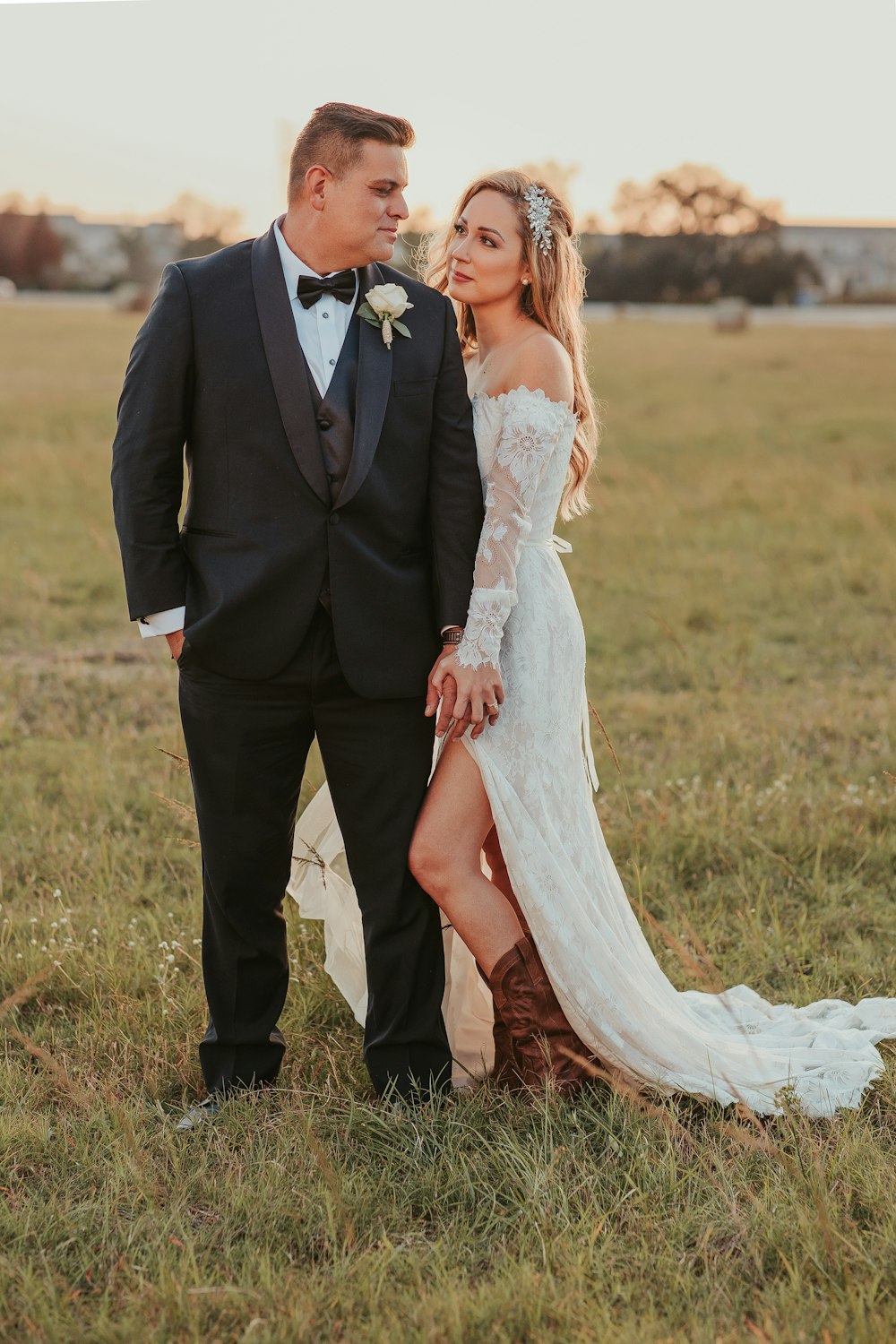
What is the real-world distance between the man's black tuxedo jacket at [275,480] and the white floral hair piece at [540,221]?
35 centimetres

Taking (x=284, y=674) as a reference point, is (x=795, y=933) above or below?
below

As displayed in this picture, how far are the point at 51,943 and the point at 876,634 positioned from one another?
575cm

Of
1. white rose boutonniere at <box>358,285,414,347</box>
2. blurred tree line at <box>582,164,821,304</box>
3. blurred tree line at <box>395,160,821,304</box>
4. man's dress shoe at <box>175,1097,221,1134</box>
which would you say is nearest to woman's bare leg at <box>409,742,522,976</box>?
man's dress shoe at <box>175,1097,221,1134</box>

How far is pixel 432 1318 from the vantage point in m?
2.57

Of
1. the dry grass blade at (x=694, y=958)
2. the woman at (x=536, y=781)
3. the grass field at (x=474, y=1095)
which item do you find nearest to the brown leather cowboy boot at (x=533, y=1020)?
the woman at (x=536, y=781)

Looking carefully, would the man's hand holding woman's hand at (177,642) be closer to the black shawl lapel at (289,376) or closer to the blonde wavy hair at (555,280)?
the black shawl lapel at (289,376)

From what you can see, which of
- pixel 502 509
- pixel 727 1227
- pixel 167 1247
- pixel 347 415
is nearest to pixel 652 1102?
pixel 727 1227

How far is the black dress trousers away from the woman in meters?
0.11

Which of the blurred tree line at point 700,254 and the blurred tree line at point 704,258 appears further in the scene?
the blurred tree line at point 704,258

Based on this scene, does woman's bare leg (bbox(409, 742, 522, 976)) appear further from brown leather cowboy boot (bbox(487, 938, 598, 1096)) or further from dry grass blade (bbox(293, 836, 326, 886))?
dry grass blade (bbox(293, 836, 326, 886))

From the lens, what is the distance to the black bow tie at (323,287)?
3.17 metres

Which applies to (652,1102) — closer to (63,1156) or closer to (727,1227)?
(727,1227)

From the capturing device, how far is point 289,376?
3119mm

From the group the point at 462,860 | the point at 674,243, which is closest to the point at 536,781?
the point at 462,860
